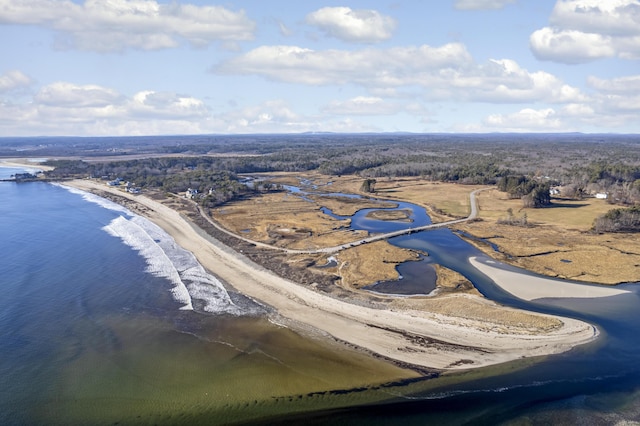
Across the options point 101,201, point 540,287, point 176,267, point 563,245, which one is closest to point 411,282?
point 540,287

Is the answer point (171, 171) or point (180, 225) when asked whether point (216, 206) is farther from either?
point (171, 171)

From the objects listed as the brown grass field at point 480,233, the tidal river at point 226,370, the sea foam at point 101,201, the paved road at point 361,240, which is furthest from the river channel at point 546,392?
the sea foam at point 101,201

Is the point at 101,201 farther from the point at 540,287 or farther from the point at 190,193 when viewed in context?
the point at 540,287

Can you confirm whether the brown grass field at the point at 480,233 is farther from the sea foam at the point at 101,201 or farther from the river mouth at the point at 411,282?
the sea foam at the point at 101,201

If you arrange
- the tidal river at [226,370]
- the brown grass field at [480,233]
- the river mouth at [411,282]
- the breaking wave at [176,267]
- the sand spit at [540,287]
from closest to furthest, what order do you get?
the tidal river at [226,370] < the breaking wave at [176,267] < the sand spit at [540,287] < the river mouth at [411,282] < the brown grass field at [480,233]

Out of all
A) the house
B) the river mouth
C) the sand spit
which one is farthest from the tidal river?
the house

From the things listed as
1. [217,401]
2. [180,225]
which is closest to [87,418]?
[217,401]
